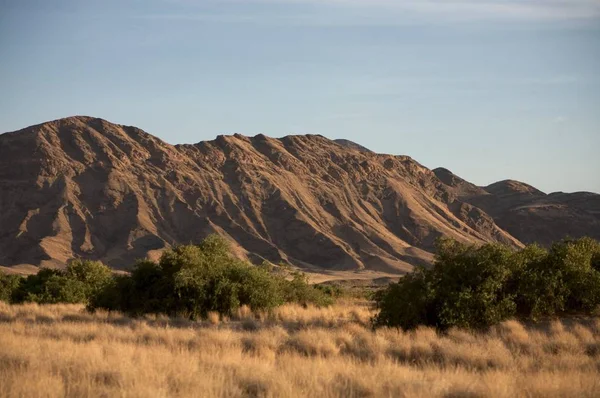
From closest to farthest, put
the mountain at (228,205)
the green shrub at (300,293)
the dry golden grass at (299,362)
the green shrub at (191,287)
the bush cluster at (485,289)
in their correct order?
1. the dry golden grass at (299,362)
2. the bush cluster at (485,289)
3. the green shrub at (191,287)
4. the green shrub at (300,293)
5. the mountain at (228,205)

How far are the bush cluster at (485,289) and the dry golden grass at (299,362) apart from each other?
0.94 metres

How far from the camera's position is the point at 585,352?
1509 centimetres

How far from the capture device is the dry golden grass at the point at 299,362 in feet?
32.9

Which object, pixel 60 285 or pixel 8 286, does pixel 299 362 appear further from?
pixel 8 286

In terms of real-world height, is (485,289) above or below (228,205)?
below

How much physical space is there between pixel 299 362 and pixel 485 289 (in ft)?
26.5

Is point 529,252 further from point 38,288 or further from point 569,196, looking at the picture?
point 569,196

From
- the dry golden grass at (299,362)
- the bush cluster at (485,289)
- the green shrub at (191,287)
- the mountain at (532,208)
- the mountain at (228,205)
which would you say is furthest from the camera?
the mountain at (532,208)

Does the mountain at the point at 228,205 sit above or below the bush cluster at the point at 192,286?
above

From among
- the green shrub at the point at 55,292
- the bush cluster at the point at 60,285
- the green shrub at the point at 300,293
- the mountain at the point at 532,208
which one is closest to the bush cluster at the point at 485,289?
the green shrub at the point at 300,293

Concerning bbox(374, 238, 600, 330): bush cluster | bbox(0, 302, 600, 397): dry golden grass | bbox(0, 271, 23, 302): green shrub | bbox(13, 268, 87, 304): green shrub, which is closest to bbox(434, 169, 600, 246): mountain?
bbox(0, 271, 23, 302): green shrub

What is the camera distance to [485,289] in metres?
19.1

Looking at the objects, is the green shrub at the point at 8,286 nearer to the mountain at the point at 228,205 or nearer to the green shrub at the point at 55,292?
the green shrub at the point at 55,292

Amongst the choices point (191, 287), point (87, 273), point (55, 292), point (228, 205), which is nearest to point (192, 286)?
point (191, 287)
